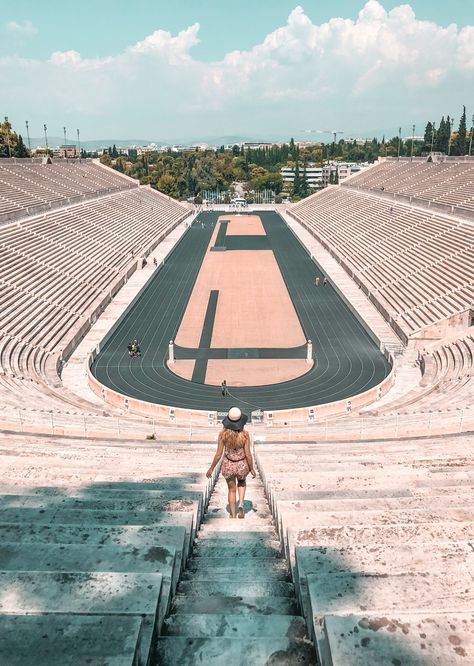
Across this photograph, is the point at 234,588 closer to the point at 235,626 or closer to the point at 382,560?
the point at 235,626

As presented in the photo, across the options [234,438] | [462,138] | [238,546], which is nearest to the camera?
[238,546]

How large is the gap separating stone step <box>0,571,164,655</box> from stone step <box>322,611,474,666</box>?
1.04 metres

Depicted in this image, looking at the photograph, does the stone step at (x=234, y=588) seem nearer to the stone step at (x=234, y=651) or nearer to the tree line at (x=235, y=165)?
the stone step at (x=234, y=651)

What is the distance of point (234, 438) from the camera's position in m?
6.91

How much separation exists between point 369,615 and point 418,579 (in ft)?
2.09

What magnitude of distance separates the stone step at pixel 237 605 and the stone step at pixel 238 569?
55 cm

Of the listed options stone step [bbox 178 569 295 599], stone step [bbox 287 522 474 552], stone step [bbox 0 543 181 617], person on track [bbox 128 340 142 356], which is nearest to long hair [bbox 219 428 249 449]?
stone step [bbox 287 522 474 552]

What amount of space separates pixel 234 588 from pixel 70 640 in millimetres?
1880

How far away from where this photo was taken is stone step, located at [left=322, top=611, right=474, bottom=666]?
8.98ft

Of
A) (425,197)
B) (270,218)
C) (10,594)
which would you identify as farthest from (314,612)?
(270,218)

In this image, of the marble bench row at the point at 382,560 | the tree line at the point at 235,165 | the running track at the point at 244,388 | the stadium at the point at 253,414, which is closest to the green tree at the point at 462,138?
the tree line at the point at 235,165

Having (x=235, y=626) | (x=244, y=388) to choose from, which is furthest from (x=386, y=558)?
(x=244, y=388)

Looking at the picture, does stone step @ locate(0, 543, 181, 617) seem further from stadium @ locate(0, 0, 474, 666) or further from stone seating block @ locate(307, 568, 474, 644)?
stone seating block @ locate(307, 568, 474, 644)

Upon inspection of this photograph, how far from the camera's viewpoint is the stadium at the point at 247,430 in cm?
325
